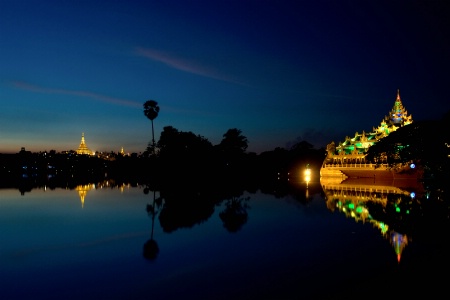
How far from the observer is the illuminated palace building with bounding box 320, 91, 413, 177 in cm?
8068

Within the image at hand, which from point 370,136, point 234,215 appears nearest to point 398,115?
point 370,136

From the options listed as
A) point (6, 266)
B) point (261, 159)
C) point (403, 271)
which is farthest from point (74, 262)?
point (261, 159)

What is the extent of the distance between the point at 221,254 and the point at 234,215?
1063 cm

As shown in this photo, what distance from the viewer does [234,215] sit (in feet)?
82.1

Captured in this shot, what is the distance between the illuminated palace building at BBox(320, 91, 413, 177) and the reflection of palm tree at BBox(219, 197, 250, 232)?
49749mm

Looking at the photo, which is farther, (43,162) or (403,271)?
(43,162)

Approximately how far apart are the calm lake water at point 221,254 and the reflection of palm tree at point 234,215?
0.16 metres

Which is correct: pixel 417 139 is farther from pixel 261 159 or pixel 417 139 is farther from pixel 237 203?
pixel 261 159

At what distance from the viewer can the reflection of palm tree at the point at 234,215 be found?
20.8 metres

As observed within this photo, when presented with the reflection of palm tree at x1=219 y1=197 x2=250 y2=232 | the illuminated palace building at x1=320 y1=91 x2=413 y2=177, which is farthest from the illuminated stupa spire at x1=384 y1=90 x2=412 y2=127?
the reflection of palm tree at x1=219 y1=197 x2=250 y2=232

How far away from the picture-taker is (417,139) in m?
33.3

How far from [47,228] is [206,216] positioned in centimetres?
811

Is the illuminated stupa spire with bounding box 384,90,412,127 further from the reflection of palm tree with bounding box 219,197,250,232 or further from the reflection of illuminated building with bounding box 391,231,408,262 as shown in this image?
the reflection of illuminated building with bounding box 391,231,408,262

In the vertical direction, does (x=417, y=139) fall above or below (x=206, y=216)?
above
